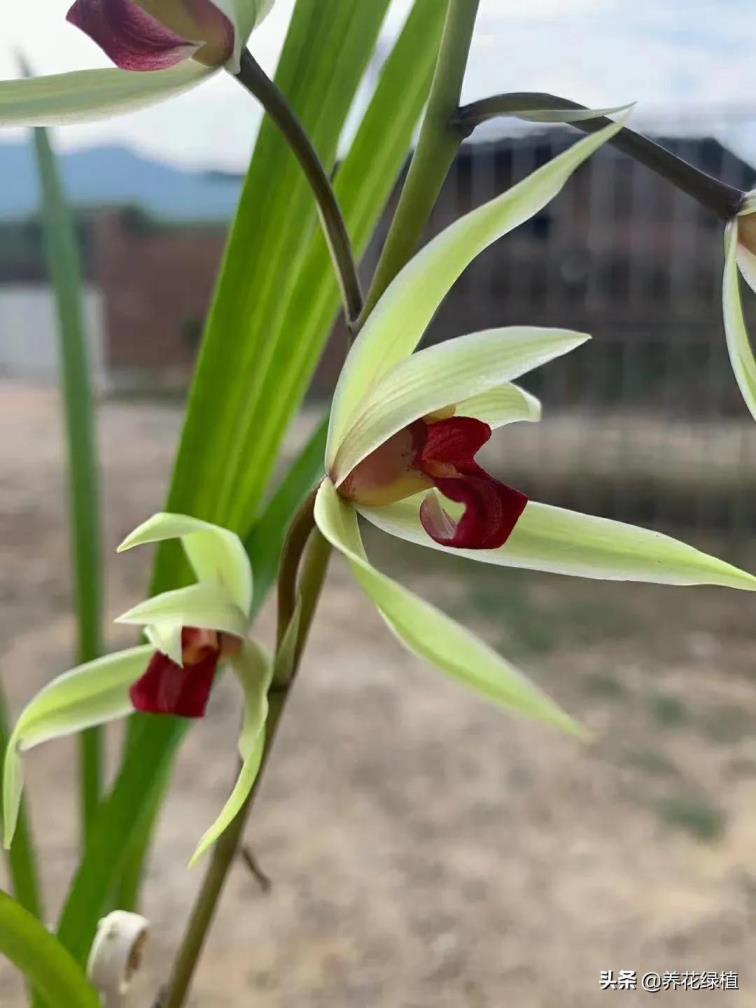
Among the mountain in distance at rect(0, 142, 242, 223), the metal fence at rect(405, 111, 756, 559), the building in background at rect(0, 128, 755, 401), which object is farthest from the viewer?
the metal fence at rect(405, 111, 756, 559)

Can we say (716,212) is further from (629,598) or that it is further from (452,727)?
(629,598)

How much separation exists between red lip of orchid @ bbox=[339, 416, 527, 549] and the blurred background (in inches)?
9.4

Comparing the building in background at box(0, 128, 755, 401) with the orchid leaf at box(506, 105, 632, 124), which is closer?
the orchid leaf at box(506, 105, 632, 124)

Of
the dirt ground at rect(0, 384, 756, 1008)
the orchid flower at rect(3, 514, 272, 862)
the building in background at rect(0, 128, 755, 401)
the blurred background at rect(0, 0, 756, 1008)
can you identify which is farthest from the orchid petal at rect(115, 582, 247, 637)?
the building in background at rect(0, 128, 755, 401)

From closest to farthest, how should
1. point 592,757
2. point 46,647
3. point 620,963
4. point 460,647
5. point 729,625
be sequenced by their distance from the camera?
point 460,647 < point 620,963 < point 592,757 < point 46,647 < point 729,625

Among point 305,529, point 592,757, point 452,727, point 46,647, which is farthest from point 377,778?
point 305,529

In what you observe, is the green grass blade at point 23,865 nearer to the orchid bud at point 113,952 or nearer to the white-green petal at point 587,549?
the orchid bud at point 113,952

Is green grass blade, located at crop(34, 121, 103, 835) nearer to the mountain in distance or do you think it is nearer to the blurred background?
the blurred background

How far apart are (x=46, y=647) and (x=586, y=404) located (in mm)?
827

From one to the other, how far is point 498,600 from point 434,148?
1042mm

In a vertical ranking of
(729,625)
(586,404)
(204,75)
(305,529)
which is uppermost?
(204,75)

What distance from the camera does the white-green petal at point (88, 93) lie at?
0.22m

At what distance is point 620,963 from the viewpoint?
0.66 m

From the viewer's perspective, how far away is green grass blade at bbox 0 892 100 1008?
0.27 meters
